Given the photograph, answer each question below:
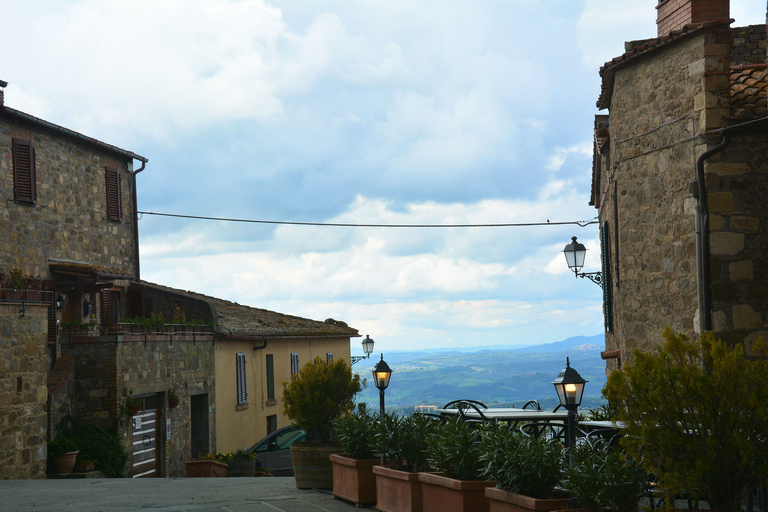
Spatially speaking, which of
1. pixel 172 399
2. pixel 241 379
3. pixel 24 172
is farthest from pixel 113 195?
pixel 241 379

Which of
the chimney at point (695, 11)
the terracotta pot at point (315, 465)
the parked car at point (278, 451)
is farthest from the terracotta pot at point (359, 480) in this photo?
the parked car at point (278, 451)

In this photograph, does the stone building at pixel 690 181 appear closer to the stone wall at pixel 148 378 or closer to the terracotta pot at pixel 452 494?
the terracotta pot at pixel 452 494

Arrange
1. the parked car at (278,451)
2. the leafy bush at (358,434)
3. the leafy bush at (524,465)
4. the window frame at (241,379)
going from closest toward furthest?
1. the leafy bush at (524,465)
2. the leafy bush at (358,434)
3. the parked car at (278,451)
4. the window frame at (241,379)

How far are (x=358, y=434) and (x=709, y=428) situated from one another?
487 cm

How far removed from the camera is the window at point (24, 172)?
17.6 meters

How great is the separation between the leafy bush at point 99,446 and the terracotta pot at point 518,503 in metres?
11.9

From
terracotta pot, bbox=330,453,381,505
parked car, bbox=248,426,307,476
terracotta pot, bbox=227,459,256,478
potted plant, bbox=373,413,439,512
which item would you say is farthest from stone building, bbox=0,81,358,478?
potted plant, bbox=373,413,439,512

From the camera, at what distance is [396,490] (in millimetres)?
8258

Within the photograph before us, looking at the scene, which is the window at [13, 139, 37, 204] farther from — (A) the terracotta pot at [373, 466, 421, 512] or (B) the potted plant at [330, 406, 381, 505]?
→ (A) the terracotta pot at [373, 466, 421, 512]

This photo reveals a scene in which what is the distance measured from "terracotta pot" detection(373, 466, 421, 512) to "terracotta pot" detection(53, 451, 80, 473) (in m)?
9.09

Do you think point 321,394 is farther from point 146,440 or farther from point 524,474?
point 146,440

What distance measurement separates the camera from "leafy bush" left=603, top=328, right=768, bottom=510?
5.35 meters

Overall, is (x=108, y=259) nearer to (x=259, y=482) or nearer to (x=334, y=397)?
(x=259, y=482)

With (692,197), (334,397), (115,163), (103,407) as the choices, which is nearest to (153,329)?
(103,407)
